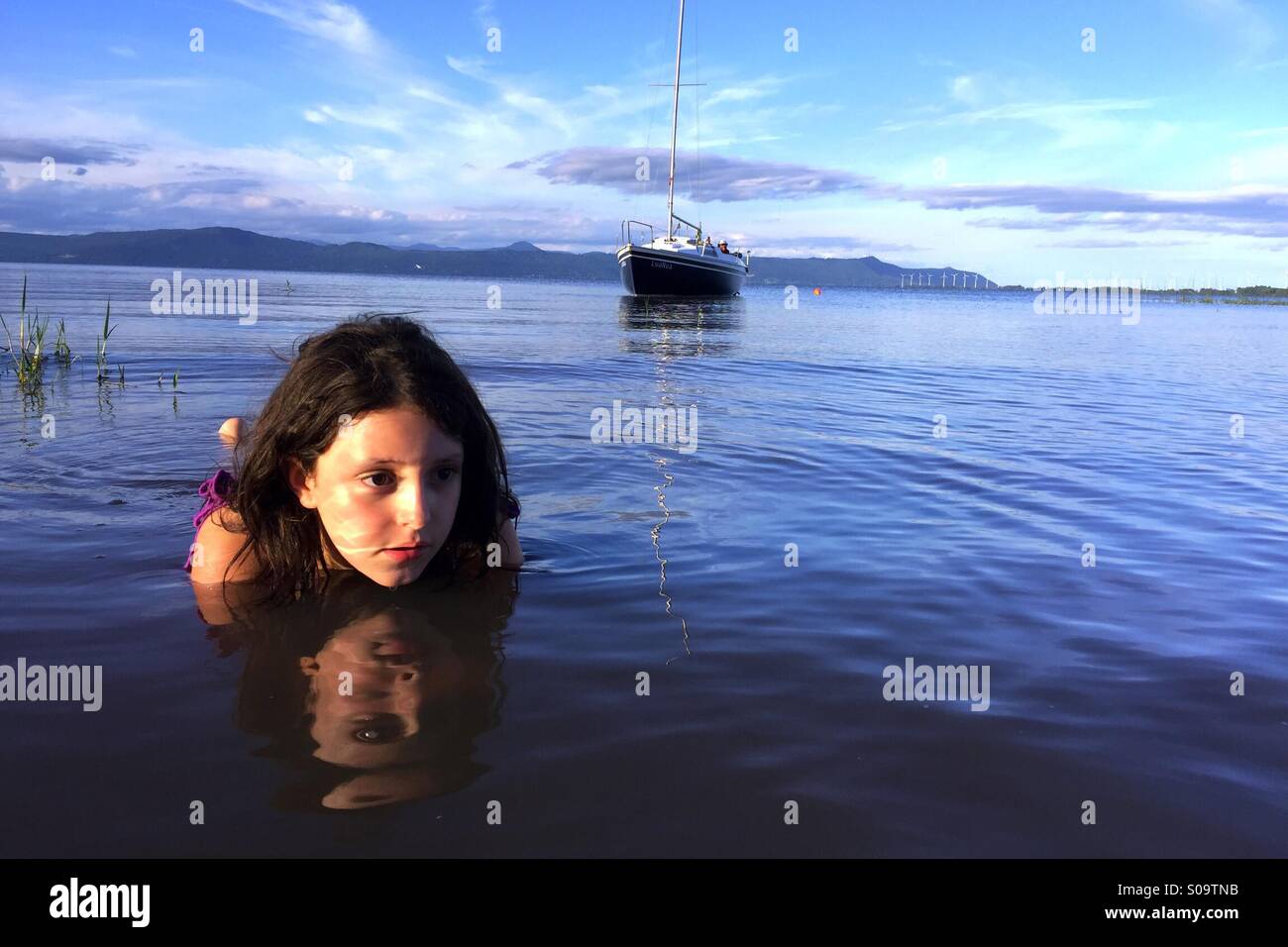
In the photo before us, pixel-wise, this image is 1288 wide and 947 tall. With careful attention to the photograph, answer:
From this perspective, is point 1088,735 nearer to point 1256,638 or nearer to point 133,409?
point 1256,638

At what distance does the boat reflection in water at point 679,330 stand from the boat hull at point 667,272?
2.35 metres

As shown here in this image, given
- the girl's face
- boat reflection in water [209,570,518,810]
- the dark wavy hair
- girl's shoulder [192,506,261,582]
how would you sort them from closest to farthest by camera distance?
boat reflection in water [209,570,518,810] → the girl's face → the dark wavy hair → girl's shoulder [192,506,261,582]

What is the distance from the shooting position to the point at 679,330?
2688 cm

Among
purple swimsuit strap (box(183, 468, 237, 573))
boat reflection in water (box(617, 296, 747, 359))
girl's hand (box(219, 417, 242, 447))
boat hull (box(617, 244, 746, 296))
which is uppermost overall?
boat hull (box(617, 244, 746, 296))

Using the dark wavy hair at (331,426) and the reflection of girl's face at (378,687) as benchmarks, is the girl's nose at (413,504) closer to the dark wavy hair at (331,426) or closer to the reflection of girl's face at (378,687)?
the dark wavy hair at (331,426)

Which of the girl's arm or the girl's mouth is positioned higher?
the girl's mouth

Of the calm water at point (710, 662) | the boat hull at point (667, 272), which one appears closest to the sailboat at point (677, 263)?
the boat hull at point (667, 272)

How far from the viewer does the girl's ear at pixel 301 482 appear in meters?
3.96

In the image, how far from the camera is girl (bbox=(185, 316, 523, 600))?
3703 millimetres

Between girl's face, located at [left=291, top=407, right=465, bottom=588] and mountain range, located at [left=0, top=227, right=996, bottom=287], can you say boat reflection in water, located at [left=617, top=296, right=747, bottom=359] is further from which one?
mountain range, located at [left=0, top=227, right=996, bottom=287]

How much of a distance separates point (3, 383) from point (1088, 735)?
1202 centimetres

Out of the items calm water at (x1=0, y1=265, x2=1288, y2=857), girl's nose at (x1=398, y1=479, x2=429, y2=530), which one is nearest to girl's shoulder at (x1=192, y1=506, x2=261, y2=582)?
calm water at (x1=0, y1=265, x2=1288, y2=857)

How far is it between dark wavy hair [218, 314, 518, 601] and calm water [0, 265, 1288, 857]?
1.08 ft
